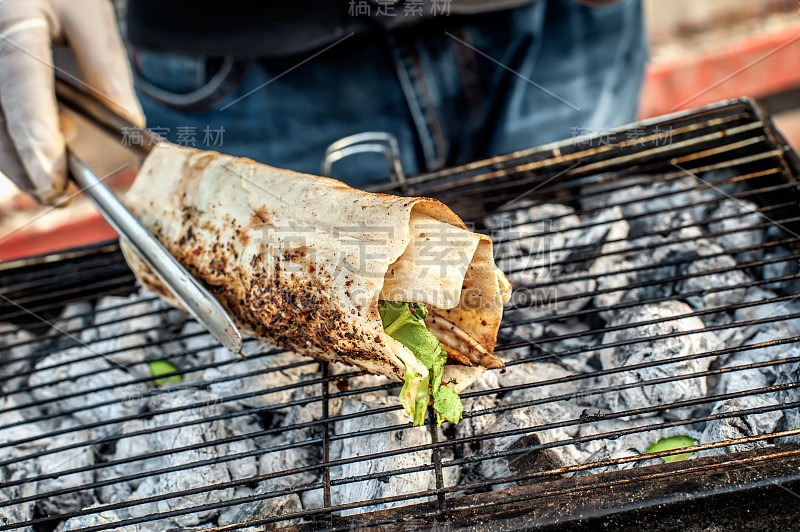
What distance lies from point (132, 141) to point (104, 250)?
0.57 m

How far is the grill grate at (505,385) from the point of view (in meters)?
1.55

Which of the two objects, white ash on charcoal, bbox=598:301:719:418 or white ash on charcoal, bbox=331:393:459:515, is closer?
white ash on charcoal, bbox=331:393:459:515

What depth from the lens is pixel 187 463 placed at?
1.79 meters

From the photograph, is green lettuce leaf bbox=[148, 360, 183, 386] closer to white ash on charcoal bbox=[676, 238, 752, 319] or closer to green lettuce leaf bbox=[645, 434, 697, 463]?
green lettuce leaf bbox=[645, 434, 697, 463]

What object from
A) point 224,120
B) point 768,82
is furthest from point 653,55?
point 224,120

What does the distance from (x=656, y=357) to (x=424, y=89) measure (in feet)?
5.02

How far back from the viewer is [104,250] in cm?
251

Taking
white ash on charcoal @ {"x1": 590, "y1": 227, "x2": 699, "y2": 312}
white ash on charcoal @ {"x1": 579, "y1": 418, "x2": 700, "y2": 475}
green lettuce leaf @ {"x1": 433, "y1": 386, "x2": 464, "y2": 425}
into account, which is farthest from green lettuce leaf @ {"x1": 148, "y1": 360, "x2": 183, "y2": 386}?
white ash on charcoal @ {"x1": 590, "y1": 227, "x2": 699, "y2": 312}

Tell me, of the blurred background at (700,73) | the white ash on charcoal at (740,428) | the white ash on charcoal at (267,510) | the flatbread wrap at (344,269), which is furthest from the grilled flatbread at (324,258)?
the blurred background at (700,73)

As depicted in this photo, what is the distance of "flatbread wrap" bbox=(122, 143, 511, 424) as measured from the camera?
158 cm

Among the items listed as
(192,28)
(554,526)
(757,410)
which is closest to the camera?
(554,526)

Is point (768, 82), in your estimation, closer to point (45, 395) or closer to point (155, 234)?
point (155, 234)

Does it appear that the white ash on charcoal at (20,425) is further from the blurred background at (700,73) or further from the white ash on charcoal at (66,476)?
the blurred background at (700,73)

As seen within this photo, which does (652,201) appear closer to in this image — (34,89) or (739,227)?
(739,227)
